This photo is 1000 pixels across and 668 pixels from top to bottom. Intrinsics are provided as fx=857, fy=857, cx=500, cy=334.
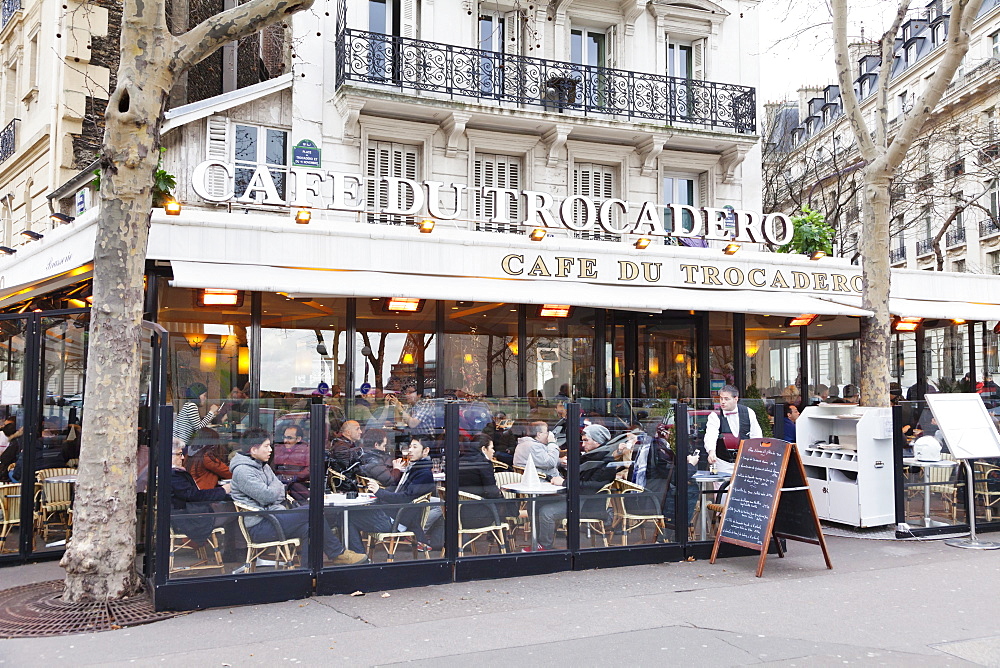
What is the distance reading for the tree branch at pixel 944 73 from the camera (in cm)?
1005

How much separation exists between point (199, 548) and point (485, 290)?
611 centimetres

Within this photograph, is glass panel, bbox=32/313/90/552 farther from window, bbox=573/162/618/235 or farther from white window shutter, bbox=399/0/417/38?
window, bbox=573/162/618/235

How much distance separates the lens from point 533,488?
7.61 meters

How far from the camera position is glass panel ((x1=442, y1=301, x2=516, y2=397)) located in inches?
517

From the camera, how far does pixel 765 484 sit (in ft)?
25.7

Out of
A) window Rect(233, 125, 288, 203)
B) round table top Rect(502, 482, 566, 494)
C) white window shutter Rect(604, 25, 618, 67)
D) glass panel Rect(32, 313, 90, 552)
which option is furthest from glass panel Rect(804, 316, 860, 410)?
glass panel Rect(32, 313, 90, 552)

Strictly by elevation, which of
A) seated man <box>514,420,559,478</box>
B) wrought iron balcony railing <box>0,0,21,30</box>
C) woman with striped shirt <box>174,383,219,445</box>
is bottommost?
seated man <box>514,420,559,478</box>

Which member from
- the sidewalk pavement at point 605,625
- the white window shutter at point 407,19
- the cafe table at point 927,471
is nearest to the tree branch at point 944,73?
the cafe table at point 927,471

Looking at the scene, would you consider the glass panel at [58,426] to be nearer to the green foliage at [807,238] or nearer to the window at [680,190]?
the window at [680,190]

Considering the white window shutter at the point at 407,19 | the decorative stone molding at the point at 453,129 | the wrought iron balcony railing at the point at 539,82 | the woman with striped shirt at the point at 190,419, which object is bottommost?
the woman with striped shirt at the point at 190,419

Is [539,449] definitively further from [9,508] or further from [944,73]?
[944,73]

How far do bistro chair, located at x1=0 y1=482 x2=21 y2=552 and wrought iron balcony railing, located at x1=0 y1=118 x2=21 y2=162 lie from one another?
1483cm

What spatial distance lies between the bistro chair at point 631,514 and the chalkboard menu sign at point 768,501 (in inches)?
22.1

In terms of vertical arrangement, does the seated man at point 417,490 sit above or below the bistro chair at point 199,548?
above
